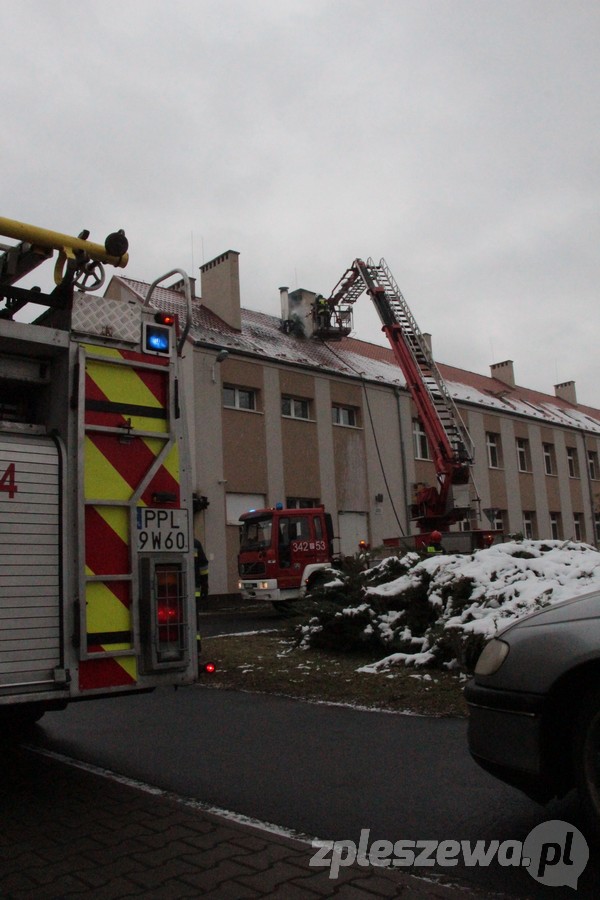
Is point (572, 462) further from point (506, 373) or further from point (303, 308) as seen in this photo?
point (303, 308)

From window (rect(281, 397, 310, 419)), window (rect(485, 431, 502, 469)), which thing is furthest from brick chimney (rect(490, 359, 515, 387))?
window (rect(281, 397, 310, 419))

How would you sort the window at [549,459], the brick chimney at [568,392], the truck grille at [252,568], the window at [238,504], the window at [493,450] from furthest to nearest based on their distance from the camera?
the brick chimney at [568,392] → the window at [549,459] → the window at [493,450] → the window at [238,504] → the truck grille at [252,568]

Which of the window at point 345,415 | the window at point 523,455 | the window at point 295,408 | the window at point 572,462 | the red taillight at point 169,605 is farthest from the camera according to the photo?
the window at point 572,462

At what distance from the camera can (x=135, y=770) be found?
508cm

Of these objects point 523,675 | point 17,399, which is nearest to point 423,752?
point 523,675

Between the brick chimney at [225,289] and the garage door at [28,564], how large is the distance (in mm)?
23169

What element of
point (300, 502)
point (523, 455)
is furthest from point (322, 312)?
point (523, 455)

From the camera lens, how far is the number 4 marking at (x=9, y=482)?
4.08 m

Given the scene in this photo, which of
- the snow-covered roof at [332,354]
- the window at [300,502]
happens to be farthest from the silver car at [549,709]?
the window at [300,502]

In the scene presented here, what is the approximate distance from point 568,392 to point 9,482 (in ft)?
159

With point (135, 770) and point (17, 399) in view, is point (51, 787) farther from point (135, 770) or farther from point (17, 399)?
point (17, 399)

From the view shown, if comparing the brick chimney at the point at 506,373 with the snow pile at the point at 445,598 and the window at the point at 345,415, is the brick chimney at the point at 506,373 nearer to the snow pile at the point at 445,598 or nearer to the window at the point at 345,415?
the window at the point at 345,415

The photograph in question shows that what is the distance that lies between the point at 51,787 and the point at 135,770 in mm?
553

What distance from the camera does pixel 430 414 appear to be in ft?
62.7
